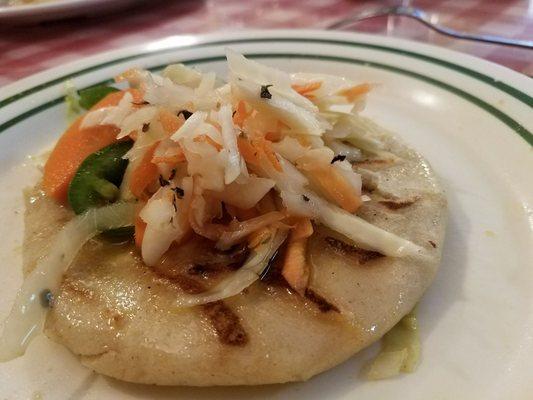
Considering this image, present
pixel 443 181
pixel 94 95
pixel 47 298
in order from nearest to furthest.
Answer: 1. pixel 47 298
2. pixel 443 181
3. pixel 94 95

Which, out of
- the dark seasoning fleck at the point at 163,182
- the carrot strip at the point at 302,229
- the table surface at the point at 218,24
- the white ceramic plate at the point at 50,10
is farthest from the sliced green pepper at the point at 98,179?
the white ceramic plate at the point at 50,10

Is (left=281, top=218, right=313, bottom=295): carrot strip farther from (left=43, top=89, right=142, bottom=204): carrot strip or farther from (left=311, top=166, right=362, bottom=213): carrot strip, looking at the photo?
(left=43, top=89, right=142, bottom=204): carrot strip

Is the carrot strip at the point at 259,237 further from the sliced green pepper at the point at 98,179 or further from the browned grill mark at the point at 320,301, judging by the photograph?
the sliced green pepper at the point at 98,179

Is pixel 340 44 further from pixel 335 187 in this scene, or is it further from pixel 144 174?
pixel 144 174

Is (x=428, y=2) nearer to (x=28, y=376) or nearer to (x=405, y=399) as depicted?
(x=405, y=399)

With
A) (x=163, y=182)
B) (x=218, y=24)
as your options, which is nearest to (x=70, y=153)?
(x=163, y=182)

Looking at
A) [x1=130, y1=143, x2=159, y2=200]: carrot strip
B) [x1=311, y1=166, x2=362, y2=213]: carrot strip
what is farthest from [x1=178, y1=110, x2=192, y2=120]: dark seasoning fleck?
[x1=311, y1=166, x2=362, y2=213]: carrot strip
